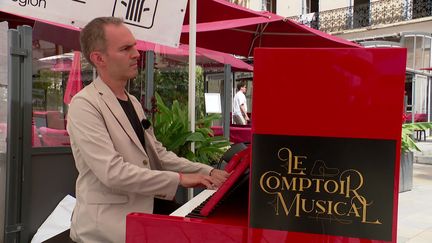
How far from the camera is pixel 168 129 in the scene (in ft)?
13.5

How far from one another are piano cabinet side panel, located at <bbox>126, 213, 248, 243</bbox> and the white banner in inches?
71.9

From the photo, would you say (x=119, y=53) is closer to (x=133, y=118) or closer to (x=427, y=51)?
(x=133, y=118)

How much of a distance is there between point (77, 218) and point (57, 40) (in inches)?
116

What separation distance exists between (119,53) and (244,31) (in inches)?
212

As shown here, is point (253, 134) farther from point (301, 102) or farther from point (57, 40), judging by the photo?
point (57, 40)

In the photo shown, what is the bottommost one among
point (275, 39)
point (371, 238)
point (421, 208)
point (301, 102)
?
point (421, 208)

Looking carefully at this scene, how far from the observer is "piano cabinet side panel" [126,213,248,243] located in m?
1.30

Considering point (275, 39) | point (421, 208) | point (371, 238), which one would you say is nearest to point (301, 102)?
point (371, 238)

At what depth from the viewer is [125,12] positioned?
3.35 m

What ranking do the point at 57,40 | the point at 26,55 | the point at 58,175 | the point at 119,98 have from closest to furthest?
the point at 119,98 < the point at 26,55 < the point at 58,175 < the point at 57,40

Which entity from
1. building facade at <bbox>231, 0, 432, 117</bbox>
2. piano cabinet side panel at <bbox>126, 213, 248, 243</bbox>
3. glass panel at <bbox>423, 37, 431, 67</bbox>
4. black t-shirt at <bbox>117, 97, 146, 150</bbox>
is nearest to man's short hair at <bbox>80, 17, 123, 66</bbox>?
black t-shirt at <bbox>117, 97, 146, 150</bbox>

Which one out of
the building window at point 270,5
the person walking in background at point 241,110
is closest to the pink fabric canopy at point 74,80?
the person walking in background at point 241,110

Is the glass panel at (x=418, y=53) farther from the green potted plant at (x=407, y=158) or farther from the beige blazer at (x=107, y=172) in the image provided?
the beige blazer at (x=107, y=172)

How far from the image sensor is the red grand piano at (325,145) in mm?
1163
